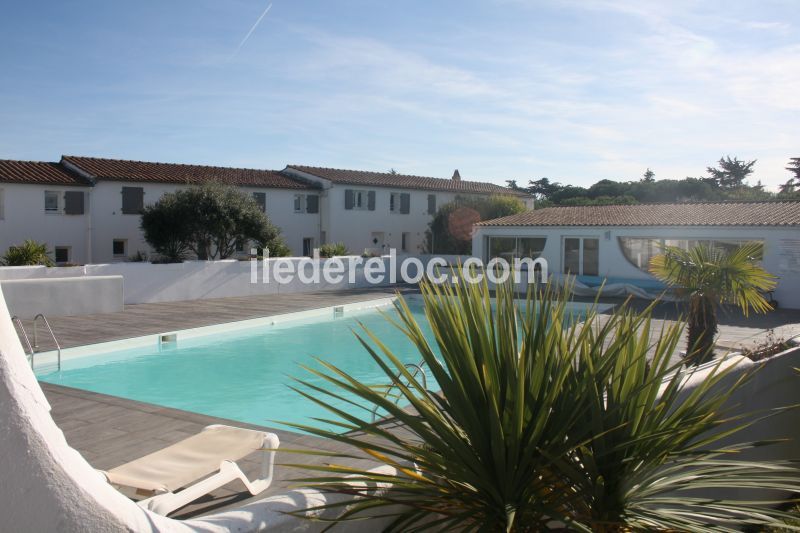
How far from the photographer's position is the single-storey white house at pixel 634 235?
21891 mm

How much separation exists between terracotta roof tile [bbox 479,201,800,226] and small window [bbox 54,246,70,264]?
1907 centimetres

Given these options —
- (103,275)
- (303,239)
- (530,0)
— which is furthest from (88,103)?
(303,239)

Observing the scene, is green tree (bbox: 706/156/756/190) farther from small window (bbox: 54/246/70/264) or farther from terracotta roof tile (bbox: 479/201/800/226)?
small window (bbox: 54/246/70/264)

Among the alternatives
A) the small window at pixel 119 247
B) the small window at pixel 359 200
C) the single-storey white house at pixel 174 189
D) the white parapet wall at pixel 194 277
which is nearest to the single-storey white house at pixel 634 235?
the single-storey white house at pixel 174 189

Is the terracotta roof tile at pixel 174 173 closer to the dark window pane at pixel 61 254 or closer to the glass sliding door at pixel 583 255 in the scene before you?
the dark window pane at pixel 61 254

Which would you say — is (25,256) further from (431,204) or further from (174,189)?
(431,204)

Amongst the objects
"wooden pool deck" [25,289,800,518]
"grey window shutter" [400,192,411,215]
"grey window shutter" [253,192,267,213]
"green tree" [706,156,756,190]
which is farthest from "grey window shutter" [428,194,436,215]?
"green tree" [706,156,756,190]

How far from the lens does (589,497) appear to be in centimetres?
300

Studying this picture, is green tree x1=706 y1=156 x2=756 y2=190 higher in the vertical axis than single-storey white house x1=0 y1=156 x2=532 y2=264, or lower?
higher

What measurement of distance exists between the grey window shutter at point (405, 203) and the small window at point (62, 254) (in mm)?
18748

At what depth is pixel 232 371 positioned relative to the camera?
511 inches

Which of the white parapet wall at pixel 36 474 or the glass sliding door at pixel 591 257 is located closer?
the white parapet wall at pixel 36 474

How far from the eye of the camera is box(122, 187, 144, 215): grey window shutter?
29.5m

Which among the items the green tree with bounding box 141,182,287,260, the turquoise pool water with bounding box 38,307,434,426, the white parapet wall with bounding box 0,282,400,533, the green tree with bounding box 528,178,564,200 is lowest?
the turquoise pool water with bounding box 38,307,434,426
